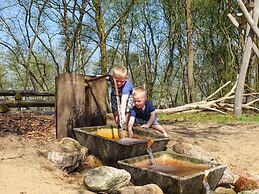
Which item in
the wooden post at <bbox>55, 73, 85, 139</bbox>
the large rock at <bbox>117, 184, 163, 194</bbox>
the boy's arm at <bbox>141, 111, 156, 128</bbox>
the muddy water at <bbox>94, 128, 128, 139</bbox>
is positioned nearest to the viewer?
the large rock at <bbox>117, 184, 163, 194</bbox>

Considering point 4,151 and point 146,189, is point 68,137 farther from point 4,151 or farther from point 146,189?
point 146,189

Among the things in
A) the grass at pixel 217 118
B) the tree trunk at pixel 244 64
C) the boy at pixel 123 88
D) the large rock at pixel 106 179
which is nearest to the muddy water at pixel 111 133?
the boy at pixel 123 88

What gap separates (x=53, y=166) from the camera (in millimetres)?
4297

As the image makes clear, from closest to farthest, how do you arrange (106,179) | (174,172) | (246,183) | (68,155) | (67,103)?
(106,179)
(174,172)
(68,155)
(246,183)
(67,103)

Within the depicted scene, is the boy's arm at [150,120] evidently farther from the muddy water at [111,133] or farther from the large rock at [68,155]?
the large rock at [68,155]

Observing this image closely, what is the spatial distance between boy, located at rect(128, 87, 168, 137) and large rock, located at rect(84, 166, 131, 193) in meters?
1.34

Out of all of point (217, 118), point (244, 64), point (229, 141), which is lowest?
point (229, 141)

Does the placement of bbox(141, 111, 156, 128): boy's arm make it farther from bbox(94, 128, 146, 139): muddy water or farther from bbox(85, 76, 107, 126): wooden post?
bbox(85, 76, 107, 126): wooden post

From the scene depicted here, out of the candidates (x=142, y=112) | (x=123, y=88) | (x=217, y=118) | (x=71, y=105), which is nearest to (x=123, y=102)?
(x=123, y=88)

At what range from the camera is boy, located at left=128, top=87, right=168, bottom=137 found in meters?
5.28

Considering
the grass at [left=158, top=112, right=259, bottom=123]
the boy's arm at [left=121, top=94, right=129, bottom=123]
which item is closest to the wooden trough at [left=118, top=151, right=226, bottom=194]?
the boy's arm at [left=121, top=94, right=129, bottom=123]

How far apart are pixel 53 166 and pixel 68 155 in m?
0.23

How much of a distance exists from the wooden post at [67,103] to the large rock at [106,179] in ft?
4.44

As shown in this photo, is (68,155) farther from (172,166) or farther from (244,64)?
(244,64)
